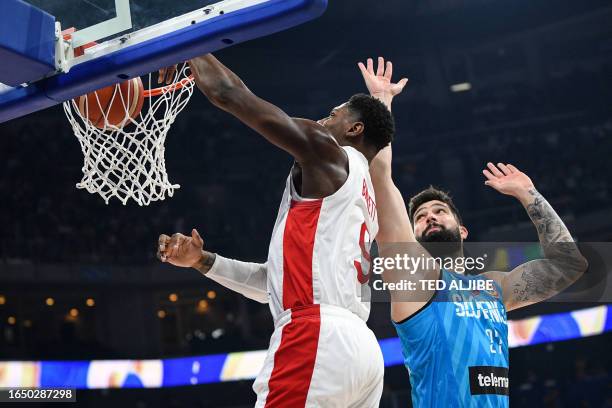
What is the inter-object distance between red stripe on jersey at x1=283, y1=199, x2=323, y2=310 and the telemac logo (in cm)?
120

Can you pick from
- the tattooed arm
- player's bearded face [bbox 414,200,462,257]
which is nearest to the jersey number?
player's bearded face [bbox 414,200,462,257]

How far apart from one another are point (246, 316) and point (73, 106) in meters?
9.15

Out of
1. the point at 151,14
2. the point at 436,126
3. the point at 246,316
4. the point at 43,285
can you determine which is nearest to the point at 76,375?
the point at 43,285

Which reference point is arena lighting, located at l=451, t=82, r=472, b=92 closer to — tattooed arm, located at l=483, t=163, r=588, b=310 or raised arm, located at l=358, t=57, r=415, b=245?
tattooed arm, located at l=483, t=163, r=588, b=310

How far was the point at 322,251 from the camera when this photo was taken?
8.38 feet

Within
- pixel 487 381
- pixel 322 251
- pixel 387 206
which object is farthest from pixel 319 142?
pixel 487 381

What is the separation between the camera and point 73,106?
10.9 feet

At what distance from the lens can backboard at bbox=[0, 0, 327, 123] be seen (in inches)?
99.9

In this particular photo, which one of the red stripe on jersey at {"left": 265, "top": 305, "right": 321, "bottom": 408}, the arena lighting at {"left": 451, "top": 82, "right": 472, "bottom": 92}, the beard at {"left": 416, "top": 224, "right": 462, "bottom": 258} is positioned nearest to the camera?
the red stripe on jersey at {"left": 265, "top": 305, "right": 321, "bottom": 408}

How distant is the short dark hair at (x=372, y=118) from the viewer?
9.50ft

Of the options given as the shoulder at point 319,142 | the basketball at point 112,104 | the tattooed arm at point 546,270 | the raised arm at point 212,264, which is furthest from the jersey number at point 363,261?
the tattooed arm at point 546,270

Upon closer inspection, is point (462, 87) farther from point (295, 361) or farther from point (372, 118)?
point (295, 361)

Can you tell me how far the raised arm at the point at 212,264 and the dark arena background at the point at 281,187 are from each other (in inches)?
286

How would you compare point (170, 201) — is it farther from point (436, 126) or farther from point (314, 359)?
point (314, 359)
